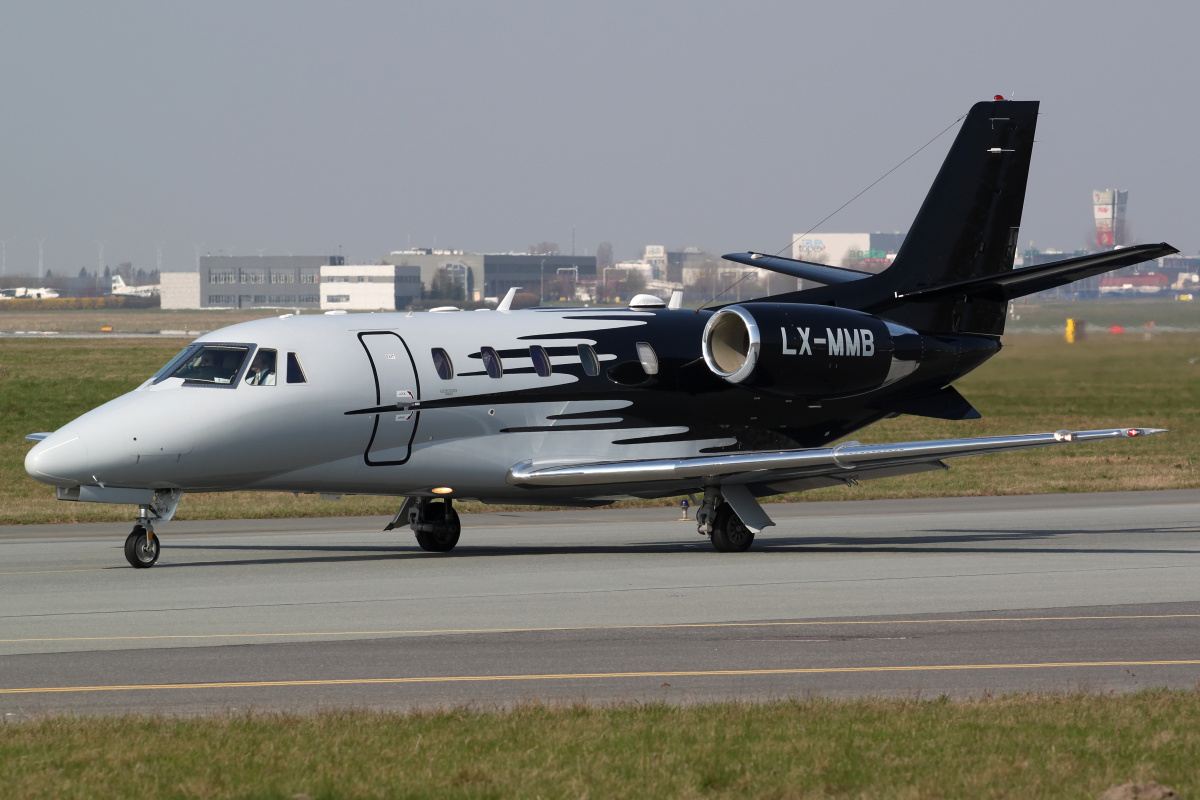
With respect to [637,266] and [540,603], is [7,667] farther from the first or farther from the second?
[637,266]

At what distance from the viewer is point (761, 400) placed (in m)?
24.1

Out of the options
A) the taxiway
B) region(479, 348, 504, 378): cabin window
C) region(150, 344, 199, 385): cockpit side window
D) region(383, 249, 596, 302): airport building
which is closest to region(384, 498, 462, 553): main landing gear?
the taxiway

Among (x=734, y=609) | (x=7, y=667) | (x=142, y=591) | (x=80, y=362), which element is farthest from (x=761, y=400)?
(x=80, y=362)

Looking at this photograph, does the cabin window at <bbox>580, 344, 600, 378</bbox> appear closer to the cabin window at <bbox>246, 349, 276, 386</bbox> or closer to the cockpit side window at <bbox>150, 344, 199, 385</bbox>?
the cabin window at <bbox>246, 349, 276, 386</bbox>

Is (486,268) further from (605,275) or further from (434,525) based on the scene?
(434,525)

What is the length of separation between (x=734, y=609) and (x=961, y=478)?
2218cm

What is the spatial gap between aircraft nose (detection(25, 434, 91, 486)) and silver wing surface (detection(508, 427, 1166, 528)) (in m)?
6.13

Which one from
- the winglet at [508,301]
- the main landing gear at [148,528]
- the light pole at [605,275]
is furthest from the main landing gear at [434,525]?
the light pole at [605,275]

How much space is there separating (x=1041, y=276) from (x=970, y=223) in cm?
299

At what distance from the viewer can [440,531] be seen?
23.2m

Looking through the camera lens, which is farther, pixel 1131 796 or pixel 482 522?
pixel 482 522

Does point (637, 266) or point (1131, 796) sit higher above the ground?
point (637, 266)

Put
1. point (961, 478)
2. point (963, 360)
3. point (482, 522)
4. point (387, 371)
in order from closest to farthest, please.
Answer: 1. point (387, 371)
2. point (963, 360)
3. point (482, 522)
4. point (961, 478)

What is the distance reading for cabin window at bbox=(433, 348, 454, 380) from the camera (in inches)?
853
